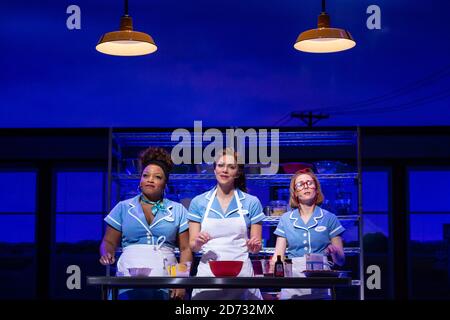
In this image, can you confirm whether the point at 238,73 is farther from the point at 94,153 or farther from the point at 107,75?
the point at 94,153

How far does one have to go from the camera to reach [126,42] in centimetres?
503

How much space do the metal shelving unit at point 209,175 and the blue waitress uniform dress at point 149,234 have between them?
0.97 m

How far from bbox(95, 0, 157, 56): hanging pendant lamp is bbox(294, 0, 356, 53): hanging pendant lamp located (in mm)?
950

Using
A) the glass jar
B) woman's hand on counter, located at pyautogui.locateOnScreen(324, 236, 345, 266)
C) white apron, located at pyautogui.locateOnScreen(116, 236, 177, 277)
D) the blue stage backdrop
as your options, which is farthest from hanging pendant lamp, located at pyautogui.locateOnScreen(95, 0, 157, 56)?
the blue stage backdrop

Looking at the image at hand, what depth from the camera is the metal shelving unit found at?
5.78 m

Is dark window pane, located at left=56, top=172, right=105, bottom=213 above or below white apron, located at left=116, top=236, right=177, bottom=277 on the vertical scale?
above

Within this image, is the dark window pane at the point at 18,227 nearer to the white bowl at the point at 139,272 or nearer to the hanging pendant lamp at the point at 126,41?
the hanging pendant lamp at the point at 126,41

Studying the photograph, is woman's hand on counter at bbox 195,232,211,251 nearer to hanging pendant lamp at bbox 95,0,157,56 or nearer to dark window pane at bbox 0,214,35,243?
hanging pendant lamp at bbox 95,0,157,56

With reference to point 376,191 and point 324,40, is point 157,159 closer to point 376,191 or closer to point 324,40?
point 324,40

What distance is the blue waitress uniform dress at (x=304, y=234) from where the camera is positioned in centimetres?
474

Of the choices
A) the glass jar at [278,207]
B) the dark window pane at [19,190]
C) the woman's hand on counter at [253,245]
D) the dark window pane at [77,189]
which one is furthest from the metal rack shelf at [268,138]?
the dark window pane at [19,190]

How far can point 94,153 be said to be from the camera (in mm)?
10211
